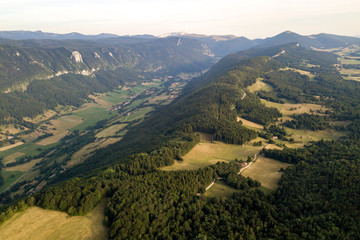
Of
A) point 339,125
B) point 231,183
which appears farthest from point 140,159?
point 339,125

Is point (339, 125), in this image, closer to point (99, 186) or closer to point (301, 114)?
point (301, 114)

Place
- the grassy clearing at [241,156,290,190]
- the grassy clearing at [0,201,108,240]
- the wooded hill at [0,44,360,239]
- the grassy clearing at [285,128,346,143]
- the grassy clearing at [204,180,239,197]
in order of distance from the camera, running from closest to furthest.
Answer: the wooded hill at [0,44,360,239] → the grassy clearing at [0,201,108,240] → the grassy clearing at [204,180,239,197] → the grassy clearing at [241,156,290,190] → the grassy clearing at [285,128,346,143]

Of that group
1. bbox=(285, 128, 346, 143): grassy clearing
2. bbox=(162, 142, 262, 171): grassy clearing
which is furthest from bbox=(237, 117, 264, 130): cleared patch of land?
bbox=(162, 142, 262, 171): grassy clearing

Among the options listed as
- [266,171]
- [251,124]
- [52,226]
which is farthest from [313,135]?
[52,226]

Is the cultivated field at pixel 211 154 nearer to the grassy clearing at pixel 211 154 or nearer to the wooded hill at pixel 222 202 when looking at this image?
the grassy clearing at pixel 211 154

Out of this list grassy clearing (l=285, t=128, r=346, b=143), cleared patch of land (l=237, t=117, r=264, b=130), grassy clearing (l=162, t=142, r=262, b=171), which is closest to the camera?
grassy clearing (l=162, t=142, r=262, b=171)

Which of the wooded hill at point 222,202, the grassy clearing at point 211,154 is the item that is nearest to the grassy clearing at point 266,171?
the wooded hill at point 222,202

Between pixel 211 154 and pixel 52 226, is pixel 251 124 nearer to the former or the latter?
pixel 211 154

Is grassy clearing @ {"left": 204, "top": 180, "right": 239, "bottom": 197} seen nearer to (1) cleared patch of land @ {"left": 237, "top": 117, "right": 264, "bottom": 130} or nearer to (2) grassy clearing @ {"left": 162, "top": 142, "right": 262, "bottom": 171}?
(2) grassy clearing @ {"left": 162, "top": 142, "right": 262, "bottom": 171}
